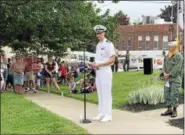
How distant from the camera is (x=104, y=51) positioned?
9711 mm

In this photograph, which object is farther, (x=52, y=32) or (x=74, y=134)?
(x=52, y=32)

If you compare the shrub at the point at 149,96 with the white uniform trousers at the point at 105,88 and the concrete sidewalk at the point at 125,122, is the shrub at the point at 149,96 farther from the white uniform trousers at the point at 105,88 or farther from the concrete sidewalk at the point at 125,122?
the white uniform trousers at the point at 105,88

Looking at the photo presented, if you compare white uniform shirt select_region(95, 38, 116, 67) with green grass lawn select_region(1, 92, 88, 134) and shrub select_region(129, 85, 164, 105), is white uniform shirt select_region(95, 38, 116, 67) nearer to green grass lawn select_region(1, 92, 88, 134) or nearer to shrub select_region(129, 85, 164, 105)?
green grass lawn select_region(1, 92, 88, 134)

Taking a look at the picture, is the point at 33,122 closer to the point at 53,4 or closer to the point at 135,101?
the point at 135,101

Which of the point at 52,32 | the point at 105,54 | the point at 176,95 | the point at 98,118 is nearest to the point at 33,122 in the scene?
the point at 98,118

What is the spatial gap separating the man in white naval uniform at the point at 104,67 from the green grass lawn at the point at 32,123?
0.80 meters

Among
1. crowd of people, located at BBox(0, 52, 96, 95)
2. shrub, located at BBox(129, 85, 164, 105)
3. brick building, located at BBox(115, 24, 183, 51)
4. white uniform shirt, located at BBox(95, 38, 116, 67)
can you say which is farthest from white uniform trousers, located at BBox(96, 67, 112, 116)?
brick building, located at BBox(115, 24, 183, 51)

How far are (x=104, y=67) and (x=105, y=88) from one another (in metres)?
0.43

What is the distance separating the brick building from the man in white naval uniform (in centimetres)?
6456

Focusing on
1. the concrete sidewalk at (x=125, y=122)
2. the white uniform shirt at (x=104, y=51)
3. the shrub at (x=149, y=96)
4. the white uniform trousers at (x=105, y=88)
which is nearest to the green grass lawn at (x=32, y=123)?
the concrete sidewalk at (x=125, y=122)

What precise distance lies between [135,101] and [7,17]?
917 centimetres

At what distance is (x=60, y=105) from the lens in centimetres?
1398

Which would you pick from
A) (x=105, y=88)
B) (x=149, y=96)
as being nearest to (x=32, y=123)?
(x=105, y=88)

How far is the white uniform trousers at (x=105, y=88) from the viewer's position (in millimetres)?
9766
